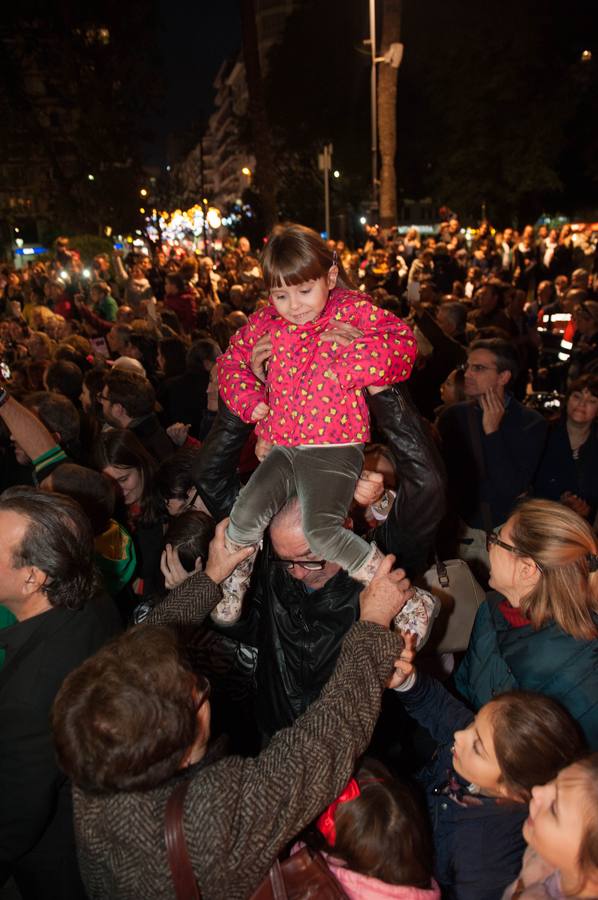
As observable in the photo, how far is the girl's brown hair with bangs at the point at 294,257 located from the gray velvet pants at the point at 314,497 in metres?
0.66

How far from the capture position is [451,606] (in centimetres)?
337

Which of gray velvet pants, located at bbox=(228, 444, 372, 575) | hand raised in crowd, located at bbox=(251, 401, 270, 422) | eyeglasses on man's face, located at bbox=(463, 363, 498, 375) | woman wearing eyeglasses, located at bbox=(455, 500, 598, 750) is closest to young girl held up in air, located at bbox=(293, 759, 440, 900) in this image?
woman wearing eyeglasses, located at bbox=(455, 500, 598, 750)

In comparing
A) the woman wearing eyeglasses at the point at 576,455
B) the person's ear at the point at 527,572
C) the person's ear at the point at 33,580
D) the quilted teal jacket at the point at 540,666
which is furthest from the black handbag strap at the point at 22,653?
the woman wearing eyeglasses at the point at 576,455

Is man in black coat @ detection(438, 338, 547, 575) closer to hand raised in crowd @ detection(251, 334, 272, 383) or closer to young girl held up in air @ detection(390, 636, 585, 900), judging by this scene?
hand raised in crowd @ detection(251, 334, 272, 383)

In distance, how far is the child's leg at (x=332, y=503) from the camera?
8.49 feet

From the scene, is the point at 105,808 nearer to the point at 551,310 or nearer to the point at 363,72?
→ the point at 551,310

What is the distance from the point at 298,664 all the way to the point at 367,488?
2.53ft

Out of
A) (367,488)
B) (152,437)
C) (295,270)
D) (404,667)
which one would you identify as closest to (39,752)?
(404,667)

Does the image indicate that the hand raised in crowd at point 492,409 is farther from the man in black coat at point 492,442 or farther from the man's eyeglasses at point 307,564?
the man's eyeglasses at point 307,564

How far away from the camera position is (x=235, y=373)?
2904 mm

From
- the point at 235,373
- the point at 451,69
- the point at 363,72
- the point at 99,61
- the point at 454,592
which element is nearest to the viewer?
the point at 235,373

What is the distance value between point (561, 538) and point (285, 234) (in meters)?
1.55

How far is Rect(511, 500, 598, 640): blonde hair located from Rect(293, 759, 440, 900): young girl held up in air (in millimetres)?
827

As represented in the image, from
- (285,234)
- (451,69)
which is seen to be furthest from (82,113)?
(285,234)
